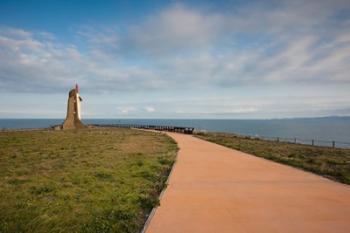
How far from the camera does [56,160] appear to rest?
50.9 ft

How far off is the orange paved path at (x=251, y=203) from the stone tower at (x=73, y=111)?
3434 cm

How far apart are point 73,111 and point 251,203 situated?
4003 centimetres

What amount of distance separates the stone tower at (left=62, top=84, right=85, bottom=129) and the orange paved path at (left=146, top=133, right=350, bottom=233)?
34.3 meters

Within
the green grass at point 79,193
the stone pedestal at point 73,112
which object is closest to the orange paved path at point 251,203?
the green grass at point 79,193

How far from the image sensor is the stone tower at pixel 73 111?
141ft

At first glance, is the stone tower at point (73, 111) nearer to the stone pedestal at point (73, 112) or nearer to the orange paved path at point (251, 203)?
the stone pedestal at point (73, 112)

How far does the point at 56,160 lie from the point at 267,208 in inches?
468

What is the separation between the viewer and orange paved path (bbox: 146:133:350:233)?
6359mm

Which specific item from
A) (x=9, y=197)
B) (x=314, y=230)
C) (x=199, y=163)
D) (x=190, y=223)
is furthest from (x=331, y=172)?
(x=9, y=197)

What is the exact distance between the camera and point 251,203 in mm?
7922

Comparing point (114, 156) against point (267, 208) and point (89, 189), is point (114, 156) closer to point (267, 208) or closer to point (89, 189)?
point (89, 189)

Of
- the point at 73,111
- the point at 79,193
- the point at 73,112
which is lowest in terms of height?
the point at 79,193

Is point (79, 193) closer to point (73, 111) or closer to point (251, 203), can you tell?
point (251, 203)

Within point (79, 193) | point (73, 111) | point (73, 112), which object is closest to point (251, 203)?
point (79, 193)
